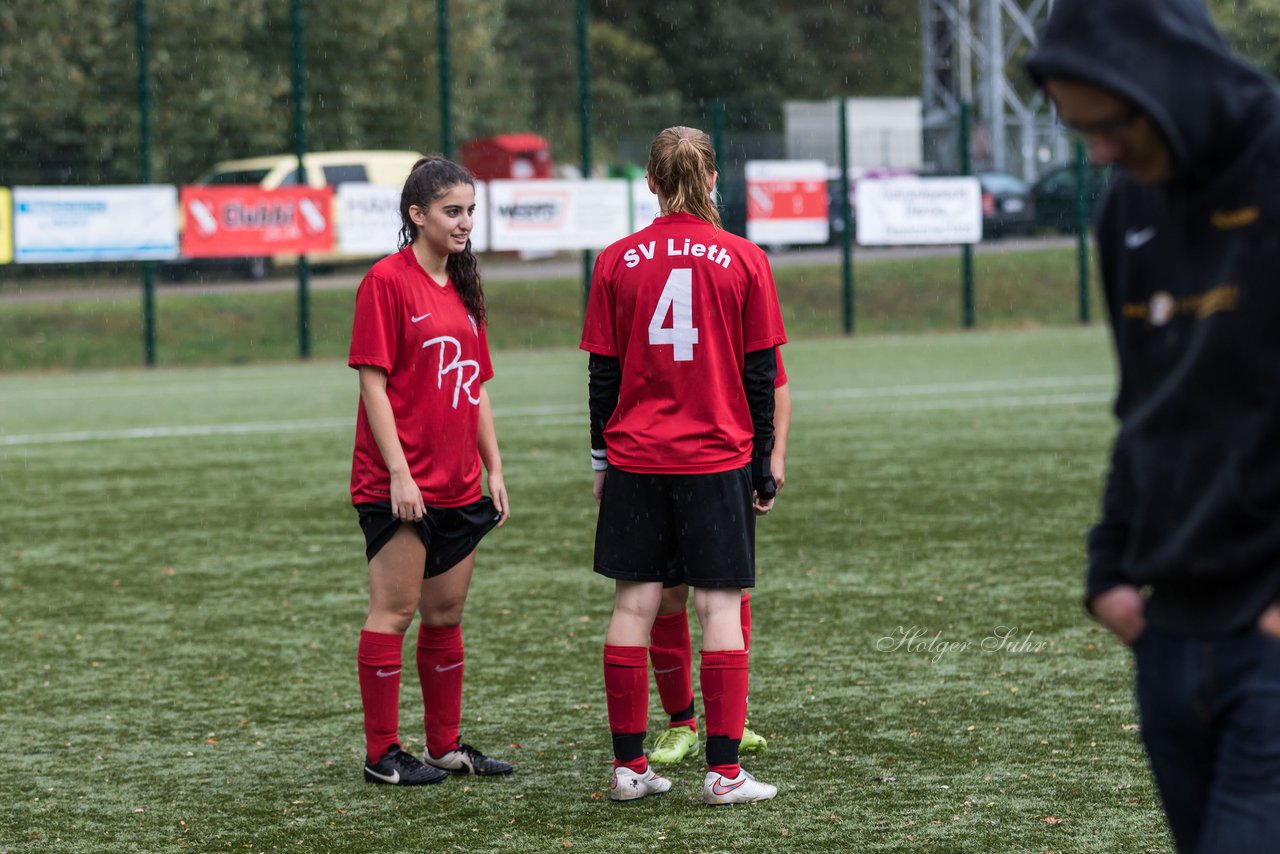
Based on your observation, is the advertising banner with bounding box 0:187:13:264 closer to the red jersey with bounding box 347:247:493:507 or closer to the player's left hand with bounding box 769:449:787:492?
the red jersey with bounding box 347:247:493:507

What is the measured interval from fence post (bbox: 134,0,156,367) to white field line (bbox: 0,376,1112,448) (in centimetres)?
683

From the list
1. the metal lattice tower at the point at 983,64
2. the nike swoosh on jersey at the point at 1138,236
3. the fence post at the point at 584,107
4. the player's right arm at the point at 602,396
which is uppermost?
the metal lattice tower at the point at 983,64

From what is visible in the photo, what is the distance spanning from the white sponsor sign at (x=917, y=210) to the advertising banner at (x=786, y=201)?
1.98 ft

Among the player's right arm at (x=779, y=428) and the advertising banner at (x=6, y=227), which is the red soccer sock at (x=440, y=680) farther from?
the advertising banner at (x=6, y=227)

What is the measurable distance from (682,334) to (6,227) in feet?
56.1

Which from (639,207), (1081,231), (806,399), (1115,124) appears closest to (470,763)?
(1115,124)

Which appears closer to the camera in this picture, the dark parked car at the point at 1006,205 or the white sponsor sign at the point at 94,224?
the white sponsor sign at the point at 94,224

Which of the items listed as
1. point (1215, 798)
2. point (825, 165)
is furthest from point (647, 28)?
point (1215, 798)

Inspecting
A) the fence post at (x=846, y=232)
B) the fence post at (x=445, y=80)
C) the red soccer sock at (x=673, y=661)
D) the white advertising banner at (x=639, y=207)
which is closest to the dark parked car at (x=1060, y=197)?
the fence post at (x=846, y=232)

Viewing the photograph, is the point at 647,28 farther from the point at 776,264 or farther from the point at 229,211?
the point at 229,211

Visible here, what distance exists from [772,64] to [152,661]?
47885mm

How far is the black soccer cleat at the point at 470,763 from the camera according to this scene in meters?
5.05

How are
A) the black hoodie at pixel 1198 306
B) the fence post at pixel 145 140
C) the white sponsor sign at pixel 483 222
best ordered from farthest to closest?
the white sponsor sign at pixel 483 222, the fence post at pixel 145 140, the black hoodie at pixel 1198 306

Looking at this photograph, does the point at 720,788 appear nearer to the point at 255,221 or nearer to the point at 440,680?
the point at 440,680
